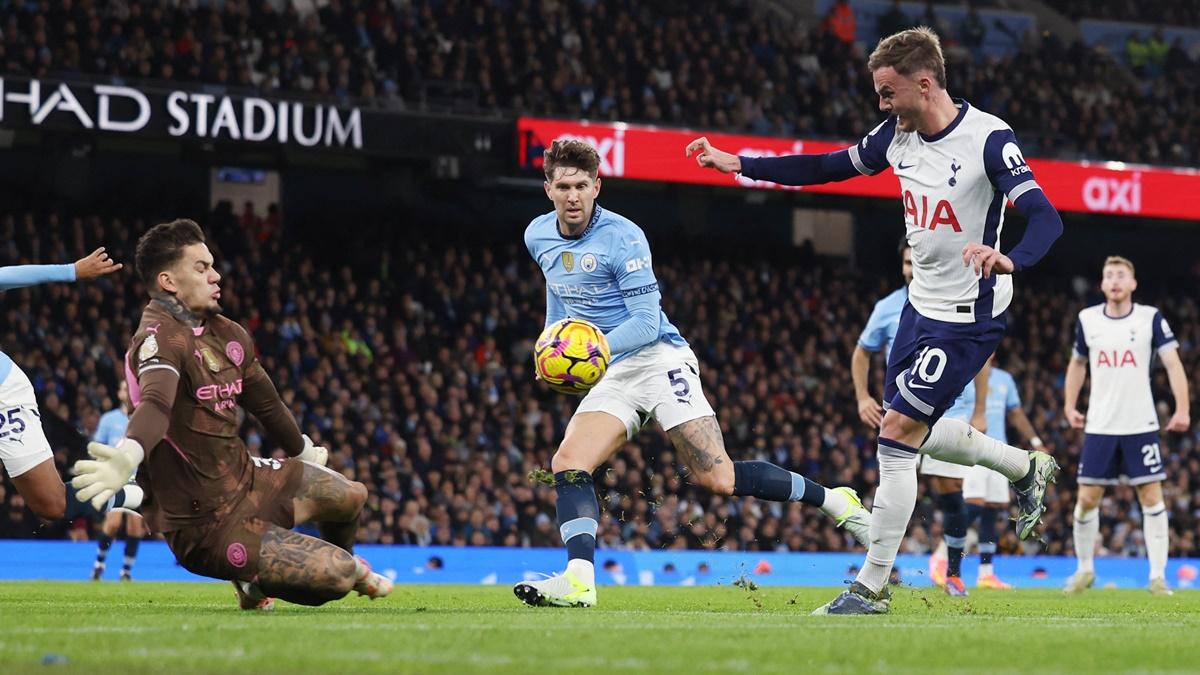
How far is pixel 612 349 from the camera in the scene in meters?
7.94

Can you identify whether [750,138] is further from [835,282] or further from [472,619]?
[472,619]

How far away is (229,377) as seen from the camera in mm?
7027

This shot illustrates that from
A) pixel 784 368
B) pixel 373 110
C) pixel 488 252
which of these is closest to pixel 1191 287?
pixel 784 368

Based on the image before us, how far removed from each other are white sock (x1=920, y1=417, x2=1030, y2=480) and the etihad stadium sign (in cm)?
1345

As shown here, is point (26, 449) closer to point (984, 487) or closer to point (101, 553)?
point (101, 553)

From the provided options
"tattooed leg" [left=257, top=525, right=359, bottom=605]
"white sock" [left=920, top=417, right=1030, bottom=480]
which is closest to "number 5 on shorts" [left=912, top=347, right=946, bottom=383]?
"white sock" [left=920, top=417, right=1030, bottom=480]

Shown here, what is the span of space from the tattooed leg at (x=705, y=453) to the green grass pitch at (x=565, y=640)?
0.65 m

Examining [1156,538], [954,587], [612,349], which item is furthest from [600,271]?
[1156,538]

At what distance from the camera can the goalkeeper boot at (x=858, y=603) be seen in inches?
288

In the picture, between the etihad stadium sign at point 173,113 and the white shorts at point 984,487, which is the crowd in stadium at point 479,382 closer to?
the etihad stadium sign at point 173,113

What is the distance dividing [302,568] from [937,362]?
3002 millimetres

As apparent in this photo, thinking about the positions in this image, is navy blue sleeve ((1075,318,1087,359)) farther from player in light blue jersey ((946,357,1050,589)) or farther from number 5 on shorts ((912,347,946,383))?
number 5 on shorts ((912,347,946,383))

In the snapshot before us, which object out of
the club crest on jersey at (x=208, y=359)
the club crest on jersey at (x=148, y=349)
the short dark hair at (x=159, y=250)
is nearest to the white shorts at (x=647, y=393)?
the club crest on jersey at (x=208, y=359)

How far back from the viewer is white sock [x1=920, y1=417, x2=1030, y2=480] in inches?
334
